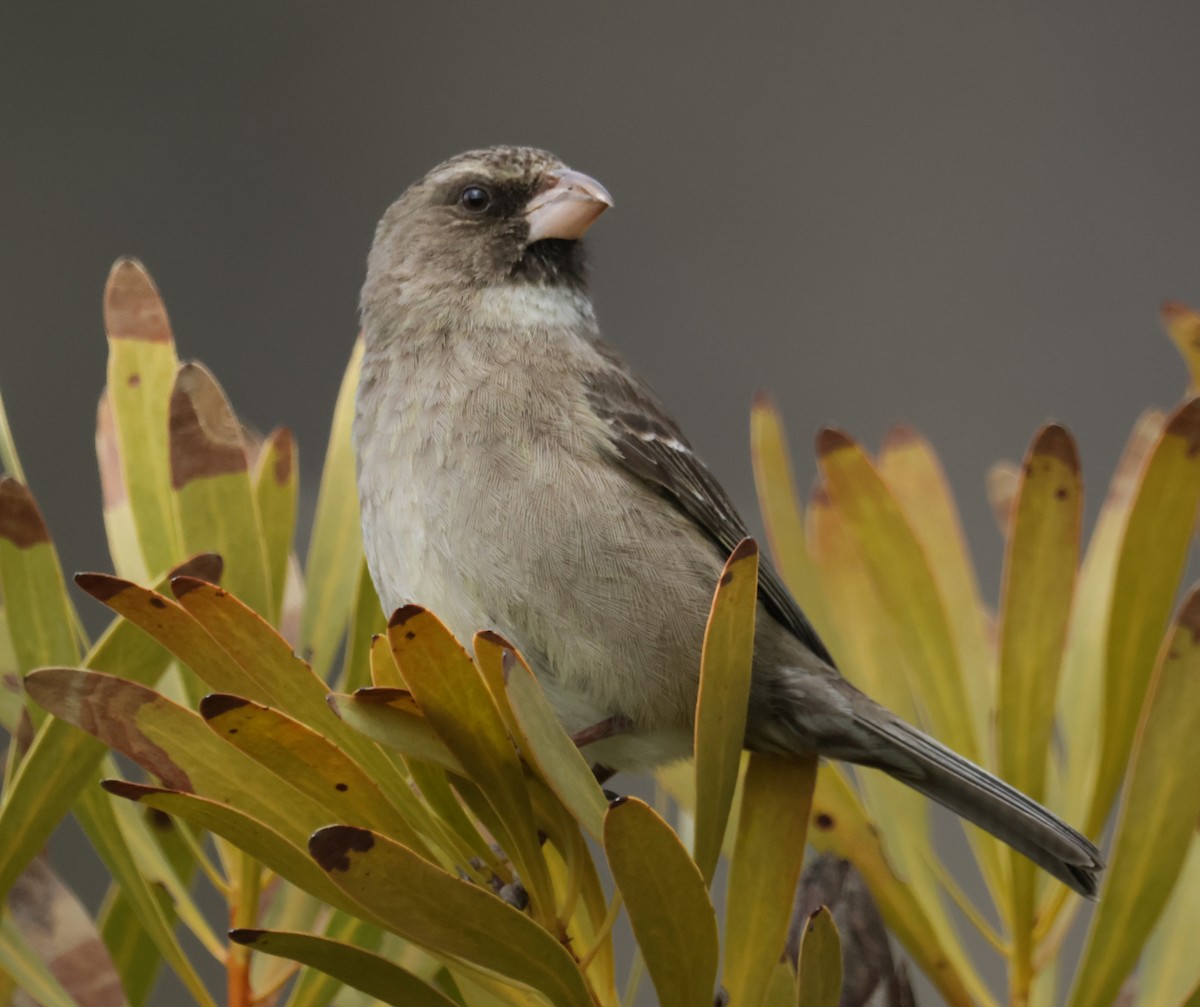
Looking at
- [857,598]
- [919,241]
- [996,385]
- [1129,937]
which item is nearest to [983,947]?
[996,385]

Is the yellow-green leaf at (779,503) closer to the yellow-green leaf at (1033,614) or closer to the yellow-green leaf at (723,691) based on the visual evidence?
the yellow-green leaf at (1033,614)

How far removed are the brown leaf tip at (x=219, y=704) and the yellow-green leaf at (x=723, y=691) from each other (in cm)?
30

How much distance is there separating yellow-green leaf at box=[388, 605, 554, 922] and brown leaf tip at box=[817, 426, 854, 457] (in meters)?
0.49

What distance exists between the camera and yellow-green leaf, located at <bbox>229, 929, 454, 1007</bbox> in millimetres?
917

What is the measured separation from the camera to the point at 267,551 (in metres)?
1.30

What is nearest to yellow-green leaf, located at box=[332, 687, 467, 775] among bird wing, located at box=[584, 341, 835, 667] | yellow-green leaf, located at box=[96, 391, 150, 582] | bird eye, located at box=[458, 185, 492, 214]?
yellow-green leaf, located at box=[96, 391, 150, 582]

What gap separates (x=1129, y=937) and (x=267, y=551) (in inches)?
29.9

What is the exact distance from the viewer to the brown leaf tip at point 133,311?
1354mm

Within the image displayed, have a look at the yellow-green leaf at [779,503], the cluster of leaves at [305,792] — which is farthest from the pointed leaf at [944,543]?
the cluster of leaves at [305,792]

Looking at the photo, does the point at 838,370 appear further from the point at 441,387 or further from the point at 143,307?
the point at 143,307

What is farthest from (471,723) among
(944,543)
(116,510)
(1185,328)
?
(1185,328)

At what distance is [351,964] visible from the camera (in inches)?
37.5

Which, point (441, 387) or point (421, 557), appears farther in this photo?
point (441, 387)

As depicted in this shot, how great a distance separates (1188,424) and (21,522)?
2.91ft
